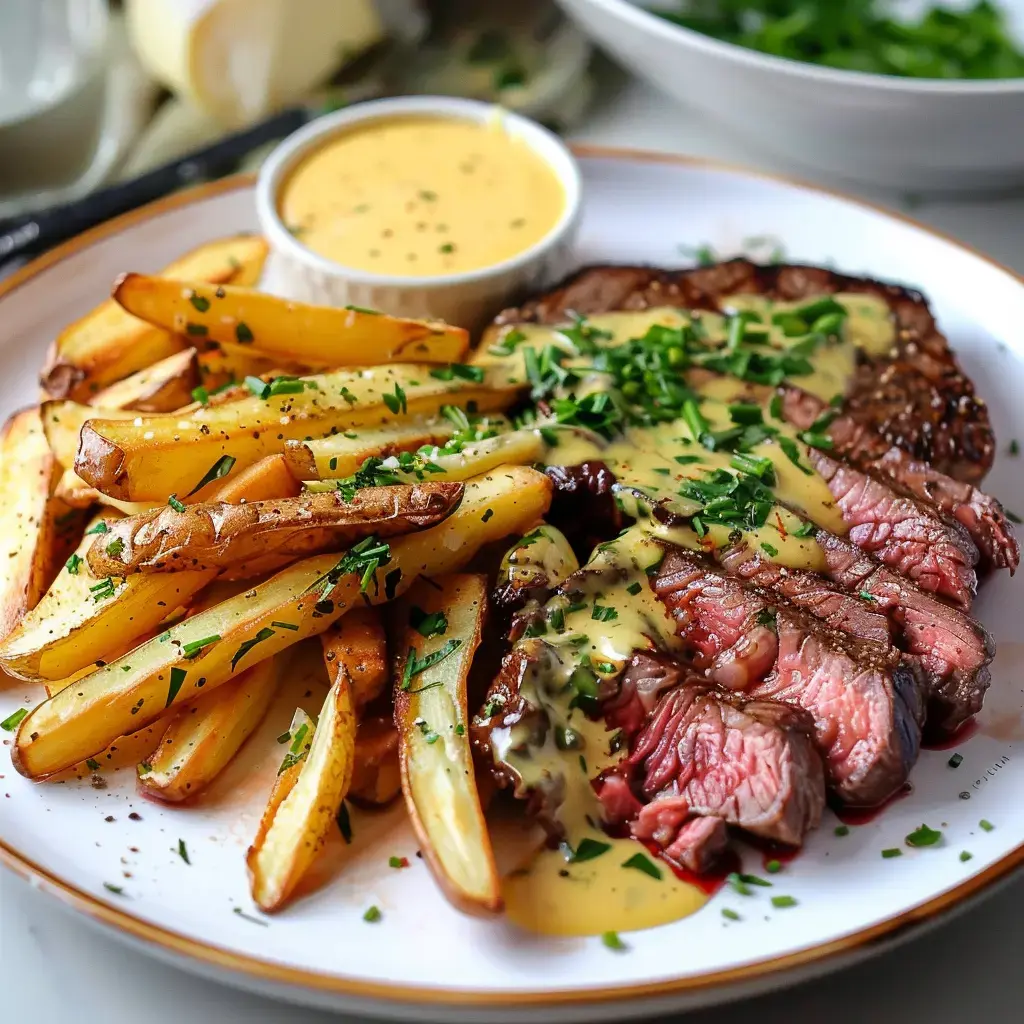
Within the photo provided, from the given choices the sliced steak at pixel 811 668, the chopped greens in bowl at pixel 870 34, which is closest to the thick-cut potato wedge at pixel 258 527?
the sliced steak at pixel 811 668

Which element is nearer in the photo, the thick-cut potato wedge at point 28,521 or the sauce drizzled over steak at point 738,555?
the sauce drizzled over steak at point 738,555

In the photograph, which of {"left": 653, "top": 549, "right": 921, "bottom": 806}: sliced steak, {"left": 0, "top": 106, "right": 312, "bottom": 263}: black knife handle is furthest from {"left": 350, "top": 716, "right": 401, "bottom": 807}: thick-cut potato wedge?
{"left": 0, "top": 106, "right": 312, "bottom": 263}: black knife handle

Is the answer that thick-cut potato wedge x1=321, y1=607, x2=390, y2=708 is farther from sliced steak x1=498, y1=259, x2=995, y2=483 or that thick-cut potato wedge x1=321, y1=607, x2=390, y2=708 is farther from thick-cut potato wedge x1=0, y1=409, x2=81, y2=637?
sliced steak x1=498, y1=259, x2=995, y2=483

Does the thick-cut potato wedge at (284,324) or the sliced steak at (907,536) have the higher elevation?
the thick-cut potato wedge at (284,324)

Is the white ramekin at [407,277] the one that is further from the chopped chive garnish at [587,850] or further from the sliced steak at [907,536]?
the chopped chive garnish at [587,850]

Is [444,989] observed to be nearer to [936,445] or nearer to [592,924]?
[592,924]

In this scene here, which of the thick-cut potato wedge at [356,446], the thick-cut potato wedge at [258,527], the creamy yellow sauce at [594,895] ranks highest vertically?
the thick-cut potato wedge at [258,527]
